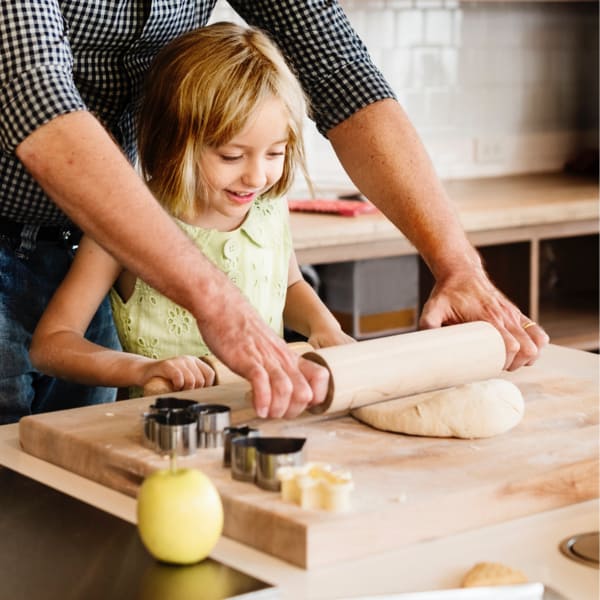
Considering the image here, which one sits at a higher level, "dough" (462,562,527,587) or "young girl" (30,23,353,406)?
"young girl" (30,23,353,406)

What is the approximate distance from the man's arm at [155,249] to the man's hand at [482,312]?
35cm

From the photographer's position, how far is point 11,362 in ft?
5.99

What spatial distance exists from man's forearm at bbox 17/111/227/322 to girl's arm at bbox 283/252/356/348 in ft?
1.82

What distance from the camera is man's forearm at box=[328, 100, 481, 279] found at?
1763 mm

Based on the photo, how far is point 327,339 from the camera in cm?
185

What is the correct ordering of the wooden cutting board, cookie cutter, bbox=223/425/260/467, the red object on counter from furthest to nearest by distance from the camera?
the red object on counter, cookie cutter, bbox=223/425/260/467, the wooden cutting board

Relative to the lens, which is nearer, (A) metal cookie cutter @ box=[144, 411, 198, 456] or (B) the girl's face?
(A) metal cookie cutter @ box=[144, 411, 198, 456]

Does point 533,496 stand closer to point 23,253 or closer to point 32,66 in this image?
point 32,66

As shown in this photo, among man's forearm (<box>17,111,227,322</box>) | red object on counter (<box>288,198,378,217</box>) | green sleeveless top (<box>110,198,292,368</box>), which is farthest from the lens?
red object on counter (<box>288,198,378,217</box>)

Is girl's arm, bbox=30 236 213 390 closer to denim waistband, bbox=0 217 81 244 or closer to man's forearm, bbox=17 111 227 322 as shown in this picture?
denim waistband, bbox=0 217 81 244

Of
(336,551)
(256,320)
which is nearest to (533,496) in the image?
(336,551)

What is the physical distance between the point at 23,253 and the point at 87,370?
0.31 metres

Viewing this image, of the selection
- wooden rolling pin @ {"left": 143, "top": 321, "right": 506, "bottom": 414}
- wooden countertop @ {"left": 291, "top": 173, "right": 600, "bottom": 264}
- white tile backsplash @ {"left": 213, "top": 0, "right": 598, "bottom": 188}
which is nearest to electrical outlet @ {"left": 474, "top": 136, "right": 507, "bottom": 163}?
white tile backsplash @ {"left": 213, "top": 0, "right": 598, "bottom": 188}

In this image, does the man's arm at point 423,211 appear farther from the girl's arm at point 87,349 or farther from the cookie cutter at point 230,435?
the cookie cutter at point 230,435
